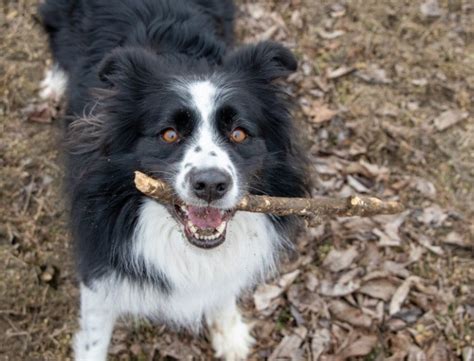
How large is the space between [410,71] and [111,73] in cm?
339

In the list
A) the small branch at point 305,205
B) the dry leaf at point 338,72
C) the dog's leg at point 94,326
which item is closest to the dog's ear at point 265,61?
the small branch at point 305,205

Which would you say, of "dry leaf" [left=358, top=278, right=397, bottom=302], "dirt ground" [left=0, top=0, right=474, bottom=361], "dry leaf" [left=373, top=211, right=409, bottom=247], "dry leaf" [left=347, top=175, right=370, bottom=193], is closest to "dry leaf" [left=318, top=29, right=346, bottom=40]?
"dirt ground" [left=0, top=0, right=474, bottom=361]

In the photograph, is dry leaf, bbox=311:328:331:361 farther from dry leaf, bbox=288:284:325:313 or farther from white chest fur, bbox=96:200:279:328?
white chest fur, bbox=96:200:279:328

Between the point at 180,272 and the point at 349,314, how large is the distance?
1.44m

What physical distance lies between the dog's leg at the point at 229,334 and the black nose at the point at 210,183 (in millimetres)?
1392

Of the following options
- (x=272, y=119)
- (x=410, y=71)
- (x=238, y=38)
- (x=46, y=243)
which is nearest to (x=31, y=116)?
(x=46, y=243)

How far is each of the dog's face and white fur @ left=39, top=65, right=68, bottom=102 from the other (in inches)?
76.1

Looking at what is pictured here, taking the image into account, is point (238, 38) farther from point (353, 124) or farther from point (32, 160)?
point (32, 160)

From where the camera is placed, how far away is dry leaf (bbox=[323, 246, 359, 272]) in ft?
14.1

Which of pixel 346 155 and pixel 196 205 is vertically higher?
pixel 196 205

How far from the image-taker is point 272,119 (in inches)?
129

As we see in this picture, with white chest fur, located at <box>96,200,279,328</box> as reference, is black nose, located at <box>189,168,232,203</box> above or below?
above

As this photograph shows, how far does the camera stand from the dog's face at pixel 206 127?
9.04 ft

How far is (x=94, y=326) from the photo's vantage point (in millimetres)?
3523
